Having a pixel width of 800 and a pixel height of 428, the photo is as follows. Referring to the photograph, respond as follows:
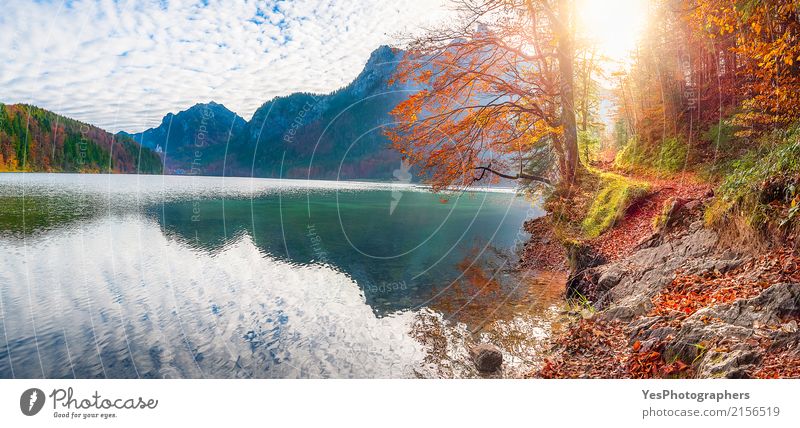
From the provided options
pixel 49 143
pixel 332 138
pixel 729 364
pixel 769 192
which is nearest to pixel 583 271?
pixel 769 192

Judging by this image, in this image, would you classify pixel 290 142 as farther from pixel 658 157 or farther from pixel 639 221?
pixel 639 221

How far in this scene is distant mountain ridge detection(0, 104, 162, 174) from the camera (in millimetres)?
80750

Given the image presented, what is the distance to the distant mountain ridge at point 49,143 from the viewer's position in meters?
80.8

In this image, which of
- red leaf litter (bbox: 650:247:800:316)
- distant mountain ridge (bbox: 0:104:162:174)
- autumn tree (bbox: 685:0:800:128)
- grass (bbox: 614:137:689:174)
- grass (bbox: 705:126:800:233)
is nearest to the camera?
red leaf litter (bbox: 650:247:800:316)

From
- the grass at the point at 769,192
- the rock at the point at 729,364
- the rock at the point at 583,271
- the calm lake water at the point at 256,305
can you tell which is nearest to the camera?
the rock at the point at 729,364

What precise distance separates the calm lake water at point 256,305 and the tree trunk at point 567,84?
4637 millimetres

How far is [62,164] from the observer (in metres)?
125

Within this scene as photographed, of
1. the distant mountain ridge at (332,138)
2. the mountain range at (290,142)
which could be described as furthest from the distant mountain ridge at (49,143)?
the distant mountain ridge at (332,138)

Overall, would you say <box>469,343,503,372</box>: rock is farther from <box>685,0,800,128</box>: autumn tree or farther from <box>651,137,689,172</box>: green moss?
<box>651,137,689,172</box>: green moss

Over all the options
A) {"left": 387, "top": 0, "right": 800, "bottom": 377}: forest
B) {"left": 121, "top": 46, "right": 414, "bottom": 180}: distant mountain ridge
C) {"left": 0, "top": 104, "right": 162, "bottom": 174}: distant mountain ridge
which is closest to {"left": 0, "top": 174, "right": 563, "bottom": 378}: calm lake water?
{"left": 387, "top": 0, "right": 800, "bottom": 377}: forest

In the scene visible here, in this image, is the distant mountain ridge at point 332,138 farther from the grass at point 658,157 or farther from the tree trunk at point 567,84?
the tree trunk at point 567,84

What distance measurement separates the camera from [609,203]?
46.0ft

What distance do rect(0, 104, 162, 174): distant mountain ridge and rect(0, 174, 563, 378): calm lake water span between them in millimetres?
72770
